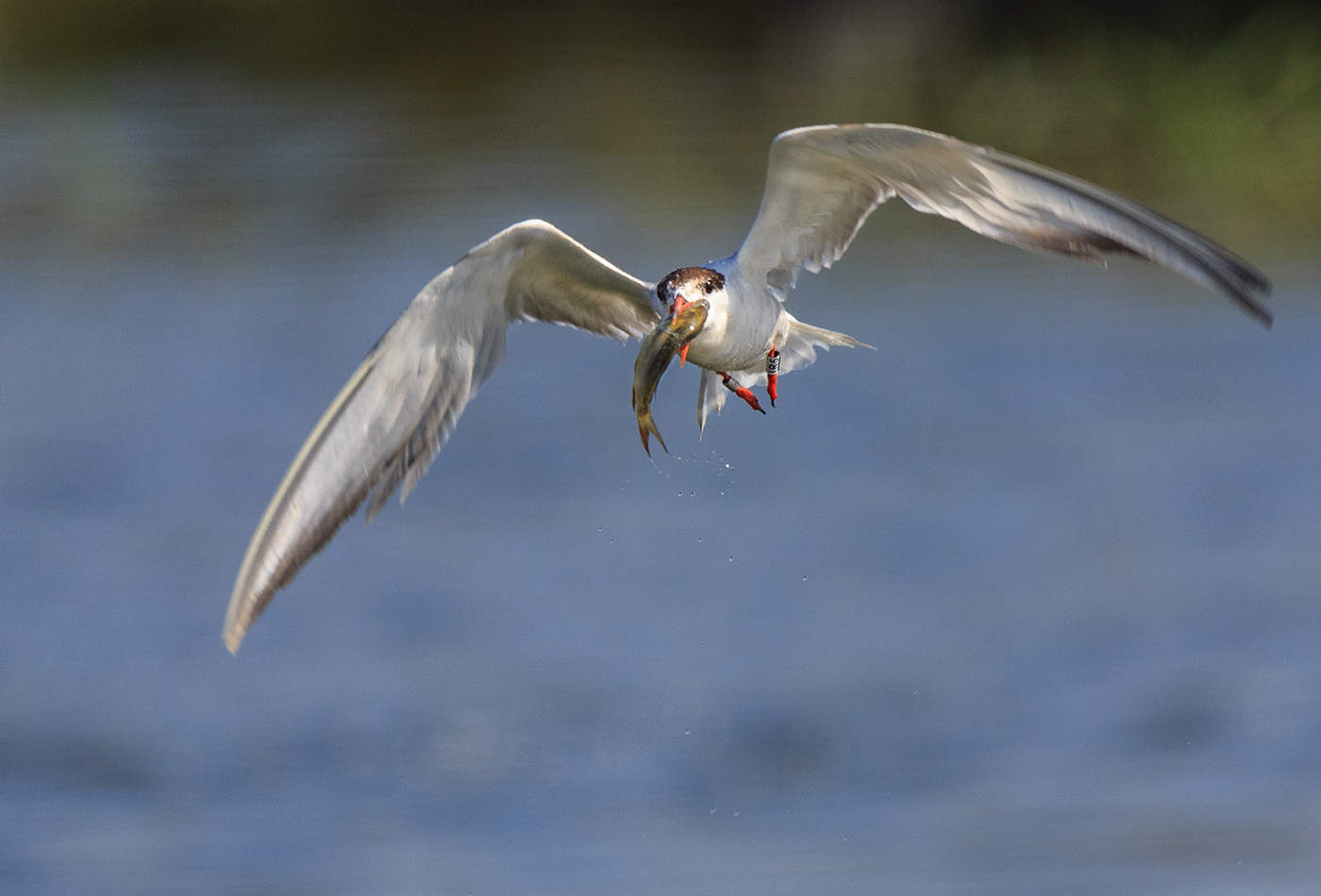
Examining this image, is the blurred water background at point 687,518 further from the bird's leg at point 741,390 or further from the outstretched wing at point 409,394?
the outstretched wing at point 409,394

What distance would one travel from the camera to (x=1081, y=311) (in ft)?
59.0

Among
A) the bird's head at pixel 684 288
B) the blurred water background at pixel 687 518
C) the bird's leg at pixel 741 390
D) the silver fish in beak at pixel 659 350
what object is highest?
the blurred water background at pixel 687 518

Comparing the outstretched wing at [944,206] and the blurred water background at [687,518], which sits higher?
the blurred water background at [687,518]

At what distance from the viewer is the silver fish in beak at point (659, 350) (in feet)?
20.6

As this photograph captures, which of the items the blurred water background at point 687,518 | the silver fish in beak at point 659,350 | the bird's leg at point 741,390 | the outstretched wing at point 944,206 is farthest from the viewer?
the blurred water background at point 687,518

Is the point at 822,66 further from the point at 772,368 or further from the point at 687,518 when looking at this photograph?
the point at 772,368

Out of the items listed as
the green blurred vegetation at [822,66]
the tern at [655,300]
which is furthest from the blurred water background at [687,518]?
the tern at [655,300]

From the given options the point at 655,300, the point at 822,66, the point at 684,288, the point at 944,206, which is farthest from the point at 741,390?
the point at 822,66

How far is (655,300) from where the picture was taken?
6598 mm

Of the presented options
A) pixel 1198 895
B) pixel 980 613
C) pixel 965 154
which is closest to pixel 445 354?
pixel 965 154

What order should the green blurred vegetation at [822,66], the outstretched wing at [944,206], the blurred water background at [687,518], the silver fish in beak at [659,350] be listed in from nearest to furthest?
the outstretched wing at [944,206], the silver fish in beak at [659,350], the blurred water background at [687,518], the green blurred vegetation at [822,66]

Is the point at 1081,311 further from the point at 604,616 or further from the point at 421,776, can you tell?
the point at 421,776

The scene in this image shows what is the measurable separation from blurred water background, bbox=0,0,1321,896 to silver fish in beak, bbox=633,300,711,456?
15.5ft

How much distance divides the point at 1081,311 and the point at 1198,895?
27.7ft
